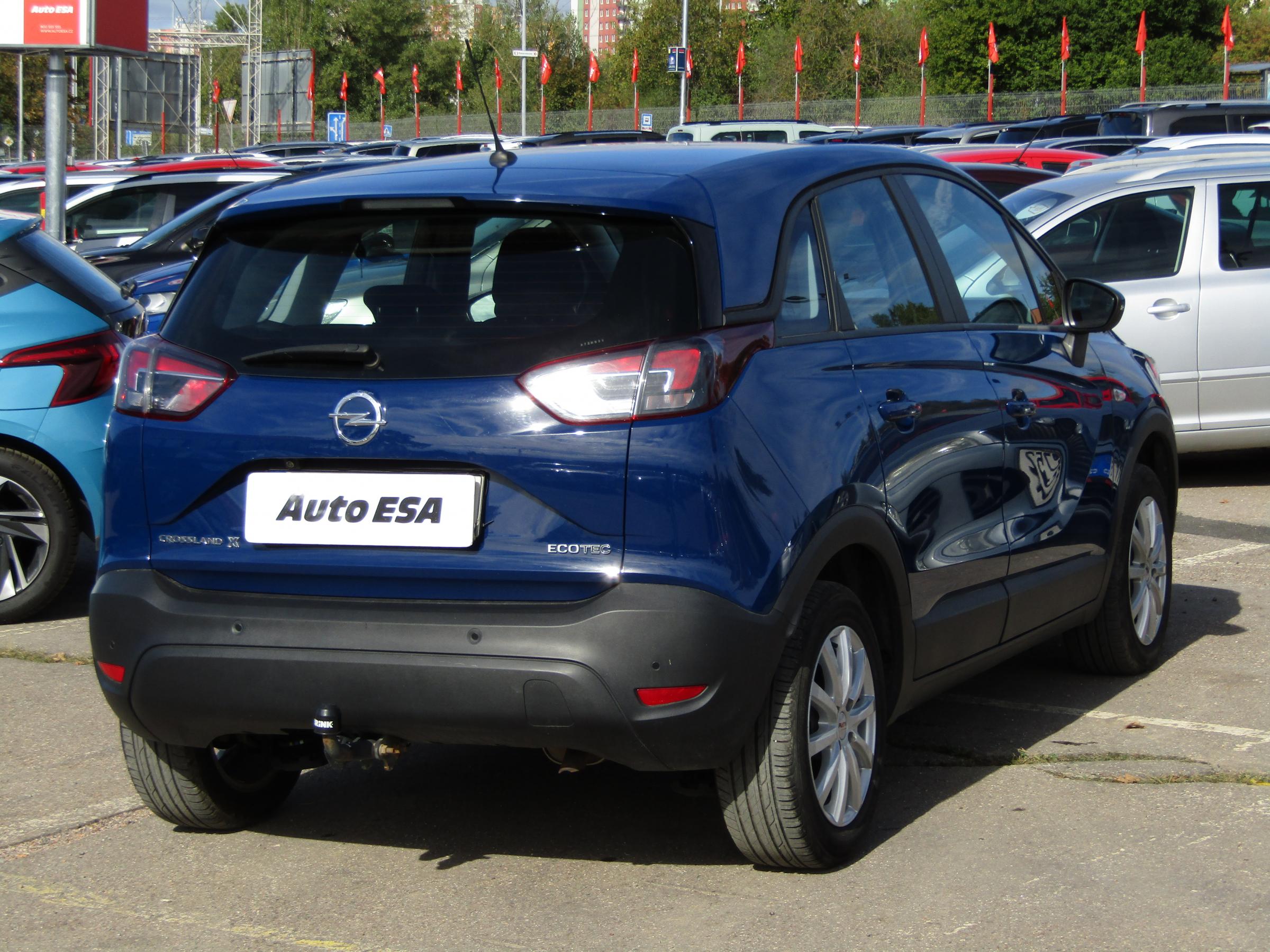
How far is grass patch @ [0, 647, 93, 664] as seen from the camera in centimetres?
618

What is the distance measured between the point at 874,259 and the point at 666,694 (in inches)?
58.1

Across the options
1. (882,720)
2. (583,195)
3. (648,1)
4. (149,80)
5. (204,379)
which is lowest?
(882,720)

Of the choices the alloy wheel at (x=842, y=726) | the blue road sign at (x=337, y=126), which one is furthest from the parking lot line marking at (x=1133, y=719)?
the blue road sign at (x=337, y=126)

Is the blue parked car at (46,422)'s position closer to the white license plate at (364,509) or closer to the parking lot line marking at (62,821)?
the parking lot line marking at (62,821)

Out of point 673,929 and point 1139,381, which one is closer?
point 673,929

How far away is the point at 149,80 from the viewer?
43.7 metres

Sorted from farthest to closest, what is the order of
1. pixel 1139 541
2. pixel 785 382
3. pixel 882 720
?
pixel 1139 541, pixel 882 720, pixel 785 382

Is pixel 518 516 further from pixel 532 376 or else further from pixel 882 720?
pixel 882 720

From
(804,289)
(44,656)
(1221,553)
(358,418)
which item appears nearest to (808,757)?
(804,289)

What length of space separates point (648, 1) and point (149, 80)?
49.9 meters

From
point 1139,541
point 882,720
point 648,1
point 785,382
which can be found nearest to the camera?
point 785,382

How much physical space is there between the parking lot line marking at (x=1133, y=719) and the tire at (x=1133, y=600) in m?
0.33

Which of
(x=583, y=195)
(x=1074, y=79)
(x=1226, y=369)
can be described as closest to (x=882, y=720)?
(x=583, y=195)

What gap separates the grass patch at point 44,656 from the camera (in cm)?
618
